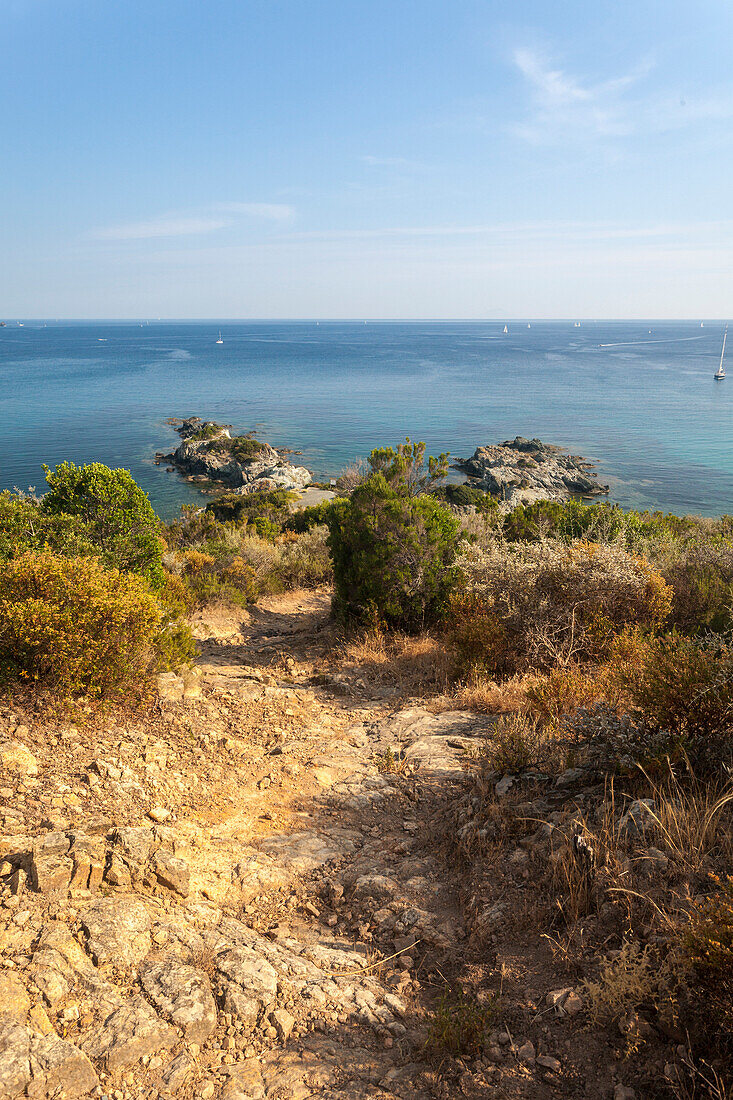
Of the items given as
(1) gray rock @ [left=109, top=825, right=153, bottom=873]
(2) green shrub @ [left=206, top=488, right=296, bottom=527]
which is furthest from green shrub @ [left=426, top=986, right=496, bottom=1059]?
(2) green shrub @ [left=206, top=488, right=296, bottom=527]

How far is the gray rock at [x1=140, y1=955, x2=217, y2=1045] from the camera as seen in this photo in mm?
3125

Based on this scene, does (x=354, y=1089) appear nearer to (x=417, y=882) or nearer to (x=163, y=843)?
(x=417, y=882)

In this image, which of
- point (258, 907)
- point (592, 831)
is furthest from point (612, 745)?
point (258, 907)

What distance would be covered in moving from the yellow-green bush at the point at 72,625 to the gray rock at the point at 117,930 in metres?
2.73

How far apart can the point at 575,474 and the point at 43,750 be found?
42633 mm

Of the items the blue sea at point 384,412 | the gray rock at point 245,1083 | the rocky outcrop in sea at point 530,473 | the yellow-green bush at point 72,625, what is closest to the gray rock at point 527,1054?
the gray rock at point 245,1083

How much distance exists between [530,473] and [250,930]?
41.9 m

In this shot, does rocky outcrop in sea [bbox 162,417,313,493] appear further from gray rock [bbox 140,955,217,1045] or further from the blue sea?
gray rock [bbox 140,955,217,1045]

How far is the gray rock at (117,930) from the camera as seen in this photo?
134 inches

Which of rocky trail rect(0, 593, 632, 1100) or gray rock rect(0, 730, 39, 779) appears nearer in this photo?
rocky trail rect(0, 593, 632, 1100)

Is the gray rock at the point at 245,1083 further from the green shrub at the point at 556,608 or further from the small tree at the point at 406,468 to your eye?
the small tree at the point at 406,468

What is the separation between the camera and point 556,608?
832 centimetres

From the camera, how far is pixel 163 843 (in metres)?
4.47

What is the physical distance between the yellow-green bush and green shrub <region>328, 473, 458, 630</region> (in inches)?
167
